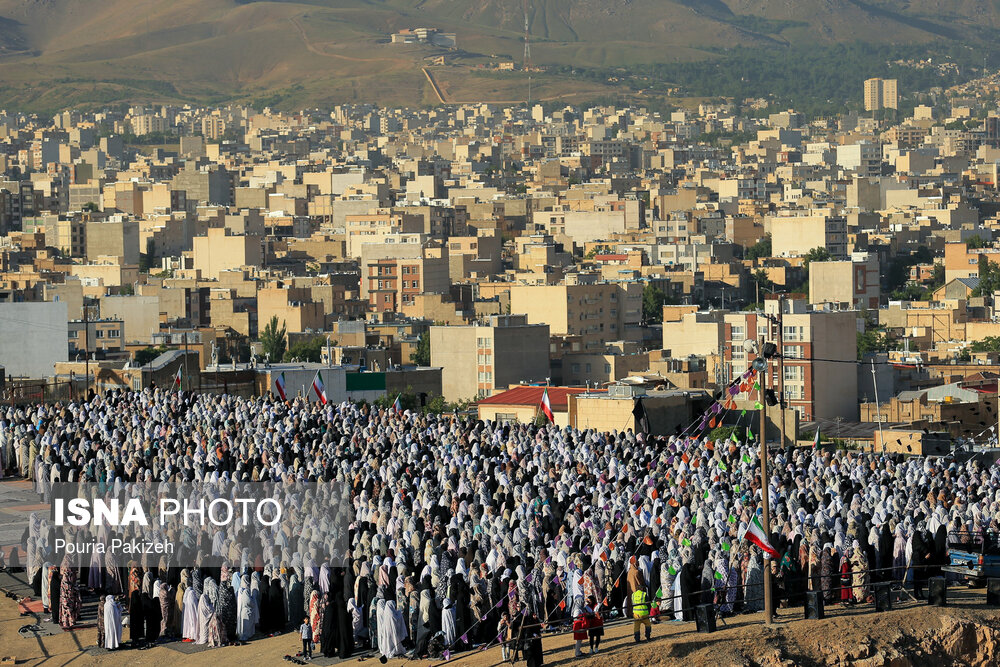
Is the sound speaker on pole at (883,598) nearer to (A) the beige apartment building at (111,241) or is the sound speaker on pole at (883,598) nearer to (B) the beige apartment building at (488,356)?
(B) the beige apartment building at (488,356)

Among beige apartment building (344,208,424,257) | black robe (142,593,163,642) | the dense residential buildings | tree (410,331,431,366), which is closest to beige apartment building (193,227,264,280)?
the dense residential buildings

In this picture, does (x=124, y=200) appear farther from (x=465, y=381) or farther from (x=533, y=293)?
(x=465, y=381)

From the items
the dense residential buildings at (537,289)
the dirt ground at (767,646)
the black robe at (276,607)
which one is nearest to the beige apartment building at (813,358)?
the dense residential buildings at (537,289)

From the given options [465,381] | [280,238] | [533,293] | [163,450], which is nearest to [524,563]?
[163,450]

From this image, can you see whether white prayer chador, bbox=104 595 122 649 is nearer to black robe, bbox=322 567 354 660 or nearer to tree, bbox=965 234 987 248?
black robe, bbox=322 567 354 660

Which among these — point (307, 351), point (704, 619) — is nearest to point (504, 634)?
point (704, 619)
